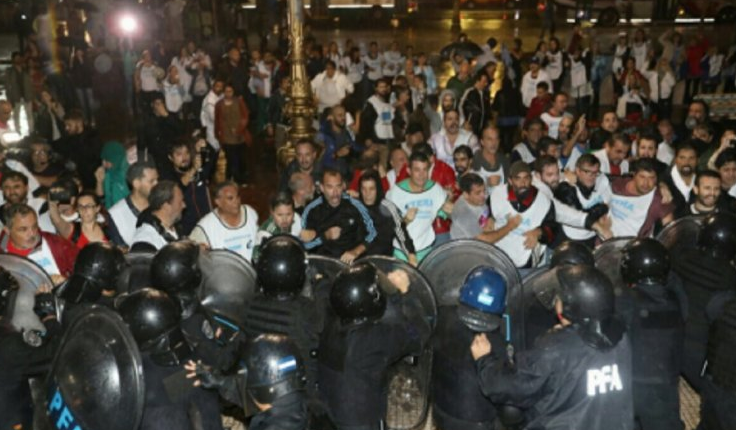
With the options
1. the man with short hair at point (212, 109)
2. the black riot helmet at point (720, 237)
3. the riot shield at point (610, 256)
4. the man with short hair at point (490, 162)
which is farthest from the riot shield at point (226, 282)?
the man with short hair at point (212, 109)

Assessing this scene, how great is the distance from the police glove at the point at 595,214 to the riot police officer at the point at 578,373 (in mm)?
2678

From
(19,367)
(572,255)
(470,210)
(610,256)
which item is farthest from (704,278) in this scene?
(19,367)

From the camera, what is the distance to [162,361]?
13.4 ft

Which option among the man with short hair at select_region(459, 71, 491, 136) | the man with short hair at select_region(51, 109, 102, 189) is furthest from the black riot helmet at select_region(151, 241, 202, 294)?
the man with short hair at select_region(459, 71, 491, 136)

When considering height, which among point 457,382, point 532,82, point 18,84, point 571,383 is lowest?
point 457,382

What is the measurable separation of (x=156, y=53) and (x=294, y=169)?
11.0m

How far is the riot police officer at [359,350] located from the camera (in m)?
4.36

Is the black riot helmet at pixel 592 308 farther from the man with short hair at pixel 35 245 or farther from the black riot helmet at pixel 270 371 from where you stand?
the man with short hair at pixel 35 245

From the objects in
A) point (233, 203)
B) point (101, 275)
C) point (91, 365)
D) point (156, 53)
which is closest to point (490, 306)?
point (91, 365)

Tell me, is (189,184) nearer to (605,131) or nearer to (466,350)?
(466,350)

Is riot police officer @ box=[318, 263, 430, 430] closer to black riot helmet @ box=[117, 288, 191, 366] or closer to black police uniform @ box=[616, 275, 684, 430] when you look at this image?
black riot helmet @ box=[117, 288, 191, 366]

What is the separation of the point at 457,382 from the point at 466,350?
236 mm

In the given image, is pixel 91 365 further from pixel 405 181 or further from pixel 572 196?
pixel 572 196

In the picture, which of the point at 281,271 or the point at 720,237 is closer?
the point at 281,271
